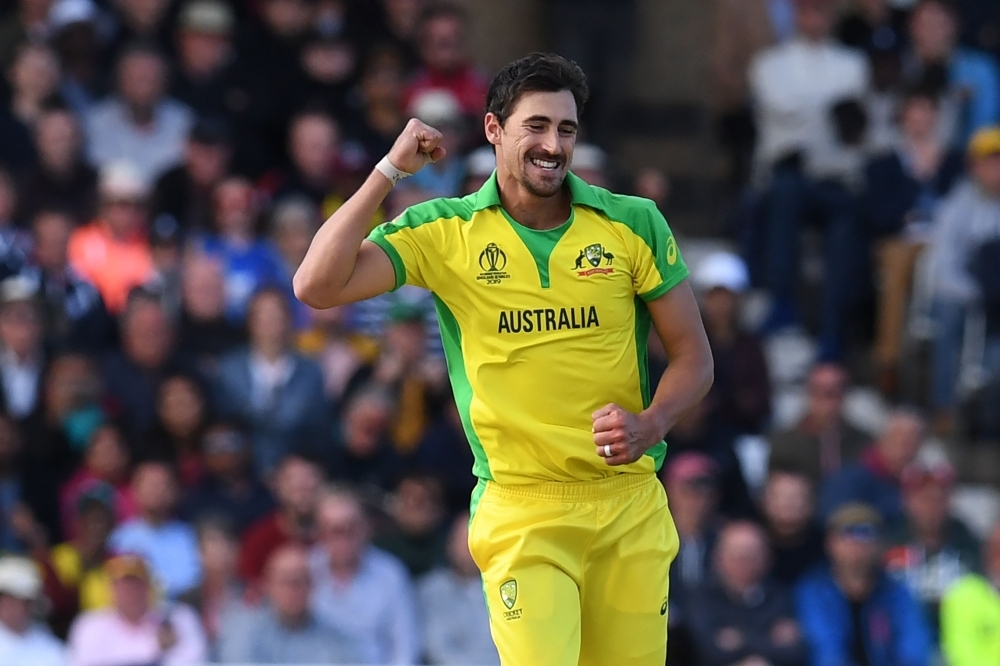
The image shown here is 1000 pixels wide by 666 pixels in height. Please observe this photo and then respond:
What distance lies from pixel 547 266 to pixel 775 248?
6.68 m

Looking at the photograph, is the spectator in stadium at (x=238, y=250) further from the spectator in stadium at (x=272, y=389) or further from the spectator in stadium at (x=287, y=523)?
the spectator in stadium at (x=287, y=523)

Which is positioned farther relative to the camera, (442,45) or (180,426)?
(442,45)

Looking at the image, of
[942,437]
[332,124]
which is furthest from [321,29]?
[942,437]

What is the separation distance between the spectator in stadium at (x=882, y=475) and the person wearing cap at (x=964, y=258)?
97cm

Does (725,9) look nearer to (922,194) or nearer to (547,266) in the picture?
(922,194)

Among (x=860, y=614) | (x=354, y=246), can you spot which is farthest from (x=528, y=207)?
(x=860, y=614)

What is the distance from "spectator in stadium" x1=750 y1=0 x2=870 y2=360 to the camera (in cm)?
1156

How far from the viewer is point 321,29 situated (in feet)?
40.2

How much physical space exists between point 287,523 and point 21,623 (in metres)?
1.49

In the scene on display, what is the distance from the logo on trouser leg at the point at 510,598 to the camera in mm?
5188

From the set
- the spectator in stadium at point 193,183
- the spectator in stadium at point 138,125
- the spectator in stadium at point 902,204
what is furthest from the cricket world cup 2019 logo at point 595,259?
the spectator in stadium at point 902,204

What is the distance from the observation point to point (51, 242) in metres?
10.4

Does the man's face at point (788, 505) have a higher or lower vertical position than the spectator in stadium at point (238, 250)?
lower

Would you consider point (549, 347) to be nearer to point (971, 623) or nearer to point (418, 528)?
point (418, 528)
